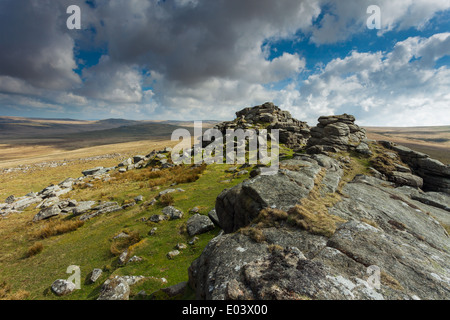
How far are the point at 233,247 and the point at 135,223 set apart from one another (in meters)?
12.6

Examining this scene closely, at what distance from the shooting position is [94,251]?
494 inches

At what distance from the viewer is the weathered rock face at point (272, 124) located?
51153mm

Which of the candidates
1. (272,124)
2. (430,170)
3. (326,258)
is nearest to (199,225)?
(326,258)

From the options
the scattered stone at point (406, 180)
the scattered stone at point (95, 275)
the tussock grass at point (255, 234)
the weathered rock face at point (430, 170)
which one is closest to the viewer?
the tussock grass at point (255, 234)

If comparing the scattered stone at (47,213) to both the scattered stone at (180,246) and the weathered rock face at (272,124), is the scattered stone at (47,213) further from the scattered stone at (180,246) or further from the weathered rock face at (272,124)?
the weathered rock face at (272,124)

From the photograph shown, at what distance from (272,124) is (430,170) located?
119 ft

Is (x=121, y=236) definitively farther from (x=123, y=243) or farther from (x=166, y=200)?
(x=166, y=200)

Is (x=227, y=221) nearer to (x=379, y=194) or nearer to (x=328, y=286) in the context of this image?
(x=328, y=286)

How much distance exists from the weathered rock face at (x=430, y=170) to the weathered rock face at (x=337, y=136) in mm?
5725

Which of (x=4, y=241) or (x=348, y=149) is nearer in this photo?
(x=4, y=241)

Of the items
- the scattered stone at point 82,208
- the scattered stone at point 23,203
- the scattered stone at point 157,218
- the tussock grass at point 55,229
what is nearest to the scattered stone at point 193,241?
the scattered stone at point 157,218
